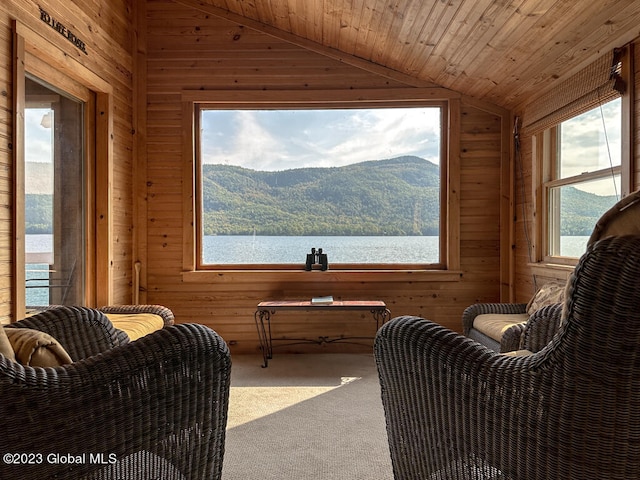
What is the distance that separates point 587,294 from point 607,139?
246cm

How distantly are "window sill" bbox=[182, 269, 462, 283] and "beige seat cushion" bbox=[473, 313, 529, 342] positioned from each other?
2.94ft

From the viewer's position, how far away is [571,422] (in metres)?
1.05

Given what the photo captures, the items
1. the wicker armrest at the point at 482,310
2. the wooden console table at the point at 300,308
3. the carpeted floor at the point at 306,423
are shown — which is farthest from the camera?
the wooden console table at the point at 300,308

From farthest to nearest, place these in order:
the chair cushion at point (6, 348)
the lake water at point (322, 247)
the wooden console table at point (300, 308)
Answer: the lake water at point (322, 247)
the wooden console table at point (300, 308)
the chair cushion at point (6, 348)

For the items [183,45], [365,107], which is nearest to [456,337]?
[365,107]

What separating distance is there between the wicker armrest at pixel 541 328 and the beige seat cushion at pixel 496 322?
546mm

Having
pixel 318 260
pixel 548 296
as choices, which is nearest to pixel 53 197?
pixel 318 260

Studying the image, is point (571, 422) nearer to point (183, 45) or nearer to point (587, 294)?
point (587, 294)

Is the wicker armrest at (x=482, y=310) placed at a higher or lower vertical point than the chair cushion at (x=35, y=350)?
lower

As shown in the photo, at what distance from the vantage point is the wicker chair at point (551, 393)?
0.97m

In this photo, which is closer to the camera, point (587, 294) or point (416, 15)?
point (587, 294)

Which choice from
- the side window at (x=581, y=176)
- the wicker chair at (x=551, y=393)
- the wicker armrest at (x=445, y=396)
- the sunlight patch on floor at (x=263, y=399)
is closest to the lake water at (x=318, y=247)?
the side window at (x=581, y=176)

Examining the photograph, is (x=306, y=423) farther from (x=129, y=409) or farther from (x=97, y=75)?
(x=97, y=75)

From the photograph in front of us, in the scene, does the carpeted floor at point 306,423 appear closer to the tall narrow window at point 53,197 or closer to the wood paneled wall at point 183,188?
the wood paneled wall at point 183,188
